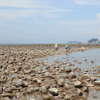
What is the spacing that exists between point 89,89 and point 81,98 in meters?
1.67

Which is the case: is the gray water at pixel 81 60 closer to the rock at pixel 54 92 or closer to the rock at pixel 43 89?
the rock at pixel 43 89

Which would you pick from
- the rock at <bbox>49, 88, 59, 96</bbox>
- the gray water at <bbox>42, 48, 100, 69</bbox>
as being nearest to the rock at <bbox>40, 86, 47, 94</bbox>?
the rock at <bbox>49, 88, 59, 96</bbox>

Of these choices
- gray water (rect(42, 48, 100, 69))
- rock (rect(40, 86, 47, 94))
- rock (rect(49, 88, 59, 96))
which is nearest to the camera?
rock (rect(49, 88, 59, 96))

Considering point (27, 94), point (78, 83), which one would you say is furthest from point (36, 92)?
point (78, 83)

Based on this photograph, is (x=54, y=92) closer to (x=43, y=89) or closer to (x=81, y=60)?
(x=43, y=89)

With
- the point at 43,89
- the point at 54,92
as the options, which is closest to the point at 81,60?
the point at 43,89

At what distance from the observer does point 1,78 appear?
550 inches

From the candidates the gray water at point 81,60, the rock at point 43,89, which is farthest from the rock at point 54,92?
the gray water at point 81,60

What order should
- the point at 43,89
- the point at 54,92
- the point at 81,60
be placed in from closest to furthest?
the point at 54,92 → the point at 43,89 → the point at 81,60

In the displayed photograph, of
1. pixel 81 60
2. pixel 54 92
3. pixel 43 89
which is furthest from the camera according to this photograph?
pixel 81 60

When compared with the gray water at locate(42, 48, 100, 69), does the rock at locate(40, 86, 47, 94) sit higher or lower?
higher

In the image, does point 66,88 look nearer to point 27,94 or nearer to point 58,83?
point 58,83

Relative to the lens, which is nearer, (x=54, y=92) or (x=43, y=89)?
(x=54, y=92)

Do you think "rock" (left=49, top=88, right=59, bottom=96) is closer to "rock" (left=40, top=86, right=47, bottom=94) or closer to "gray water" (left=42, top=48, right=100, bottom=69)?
"rock" (left=40, top=86, right=47, bottom=94)
